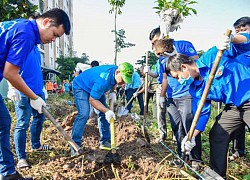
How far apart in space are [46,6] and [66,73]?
760 centimetres

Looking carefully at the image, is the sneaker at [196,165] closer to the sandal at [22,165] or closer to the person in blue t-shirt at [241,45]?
the person in blue t-shirt at [241,45]

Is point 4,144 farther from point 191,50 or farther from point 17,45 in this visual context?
point 191,50

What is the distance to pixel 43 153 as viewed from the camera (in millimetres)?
3264

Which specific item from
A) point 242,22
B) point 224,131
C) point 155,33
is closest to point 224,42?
point 224,131

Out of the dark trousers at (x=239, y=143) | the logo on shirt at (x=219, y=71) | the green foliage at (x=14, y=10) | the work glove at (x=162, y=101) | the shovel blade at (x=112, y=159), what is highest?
the green foliage at (x=14, y=10)

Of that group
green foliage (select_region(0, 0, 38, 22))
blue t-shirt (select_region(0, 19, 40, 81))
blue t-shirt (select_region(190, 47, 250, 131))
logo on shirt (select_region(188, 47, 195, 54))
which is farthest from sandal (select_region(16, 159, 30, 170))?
green foliage (select_region(0, 0, 38, 22))

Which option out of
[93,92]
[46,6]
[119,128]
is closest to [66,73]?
[46,6]

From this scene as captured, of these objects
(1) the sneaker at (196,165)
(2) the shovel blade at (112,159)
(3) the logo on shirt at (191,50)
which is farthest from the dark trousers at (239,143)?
(2) the shovel blade at (112,159)

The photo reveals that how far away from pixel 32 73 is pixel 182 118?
1.99m

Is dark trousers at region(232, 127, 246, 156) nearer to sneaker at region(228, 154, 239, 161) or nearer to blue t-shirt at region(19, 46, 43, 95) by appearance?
sneaker at region(228, 154, 239, 161)

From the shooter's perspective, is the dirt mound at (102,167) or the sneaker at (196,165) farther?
the sneaker at (196,165)

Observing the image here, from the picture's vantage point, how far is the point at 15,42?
1946 mm

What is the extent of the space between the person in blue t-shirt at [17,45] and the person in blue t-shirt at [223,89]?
1231mm

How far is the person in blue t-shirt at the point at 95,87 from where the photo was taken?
9.27 ft
